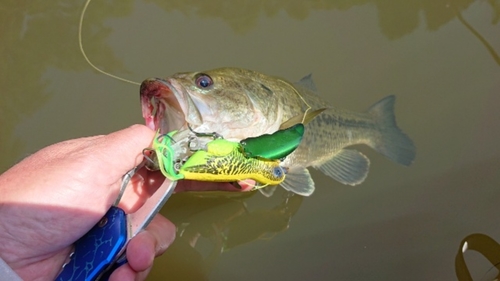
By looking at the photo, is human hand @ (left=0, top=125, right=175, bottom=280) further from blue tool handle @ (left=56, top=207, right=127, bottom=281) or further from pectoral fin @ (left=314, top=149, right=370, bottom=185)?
pectoral fin @ (left=314, top=149, right=370, bottom=185)

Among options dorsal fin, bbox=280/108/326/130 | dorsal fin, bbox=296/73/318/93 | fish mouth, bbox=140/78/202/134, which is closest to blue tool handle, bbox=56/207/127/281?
fish mouth, bbox=140/78/202/134

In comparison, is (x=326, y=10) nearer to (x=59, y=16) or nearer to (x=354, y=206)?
(x=354, y=206)

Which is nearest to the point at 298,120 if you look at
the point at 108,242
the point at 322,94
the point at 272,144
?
the point at 272,144


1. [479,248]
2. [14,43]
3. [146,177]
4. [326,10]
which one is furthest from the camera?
[326,10]

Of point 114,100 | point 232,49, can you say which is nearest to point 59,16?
point 114,100

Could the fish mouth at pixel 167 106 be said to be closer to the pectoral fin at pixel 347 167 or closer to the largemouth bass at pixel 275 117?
the largemouth bass at pixel 275 117
